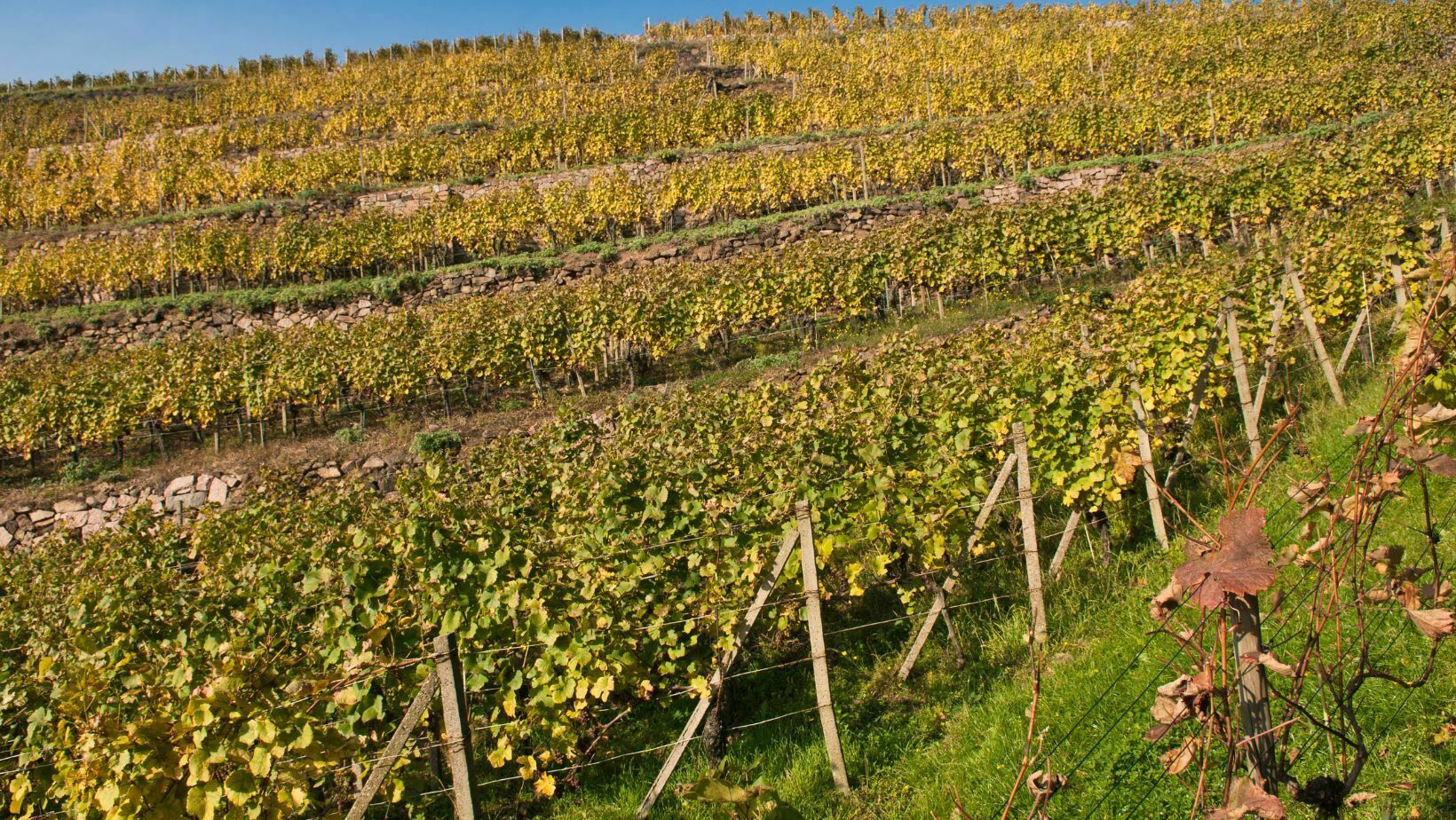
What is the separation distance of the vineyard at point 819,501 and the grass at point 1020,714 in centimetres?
3

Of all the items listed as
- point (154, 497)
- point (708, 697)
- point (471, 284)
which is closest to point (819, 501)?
point (708, 697)

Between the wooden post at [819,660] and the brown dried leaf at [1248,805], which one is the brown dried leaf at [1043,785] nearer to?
the brown dried leaf at [1248,805]

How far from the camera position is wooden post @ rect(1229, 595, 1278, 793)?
179cm

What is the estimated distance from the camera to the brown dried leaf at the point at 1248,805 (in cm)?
158

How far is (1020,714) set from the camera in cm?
461

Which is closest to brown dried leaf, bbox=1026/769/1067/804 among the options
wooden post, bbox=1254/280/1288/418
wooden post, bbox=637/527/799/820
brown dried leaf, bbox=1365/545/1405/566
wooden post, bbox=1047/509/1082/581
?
brown dried leaf, bbox=1365/545/1405/566

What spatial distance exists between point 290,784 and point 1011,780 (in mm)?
3265

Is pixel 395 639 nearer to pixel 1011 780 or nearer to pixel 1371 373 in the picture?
pixel 1011 780

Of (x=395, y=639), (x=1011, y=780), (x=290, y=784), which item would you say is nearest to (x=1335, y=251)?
(x=1011, y=780)

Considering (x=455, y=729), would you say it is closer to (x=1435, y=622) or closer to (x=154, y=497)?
(x=1435, y=622)

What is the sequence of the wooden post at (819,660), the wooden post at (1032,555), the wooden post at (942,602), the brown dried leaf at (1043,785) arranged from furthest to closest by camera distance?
the wooden post at (942,602) → the wooden post at (1032,555) → the wooden post at (819,660) → the brown dried leaf at (1043,785)

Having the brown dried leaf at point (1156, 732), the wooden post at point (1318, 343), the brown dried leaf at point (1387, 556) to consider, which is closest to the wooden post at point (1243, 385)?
the wooden post at point (1318, 343)

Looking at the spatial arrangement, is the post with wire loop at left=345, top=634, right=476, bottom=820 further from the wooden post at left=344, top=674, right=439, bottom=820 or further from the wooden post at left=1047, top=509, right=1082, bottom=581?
the wooden post at left=1047, top=509, right=1082, bottom=581

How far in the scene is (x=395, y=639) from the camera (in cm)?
466
